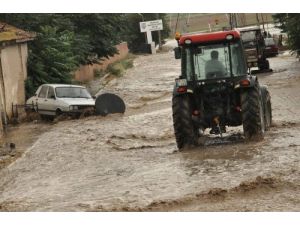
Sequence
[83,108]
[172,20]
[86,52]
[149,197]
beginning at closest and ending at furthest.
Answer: [149,197], [83,108], [86,52], [172,20]

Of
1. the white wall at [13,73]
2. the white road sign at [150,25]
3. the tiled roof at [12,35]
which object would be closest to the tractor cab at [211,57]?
the tiled roof at [12,35]

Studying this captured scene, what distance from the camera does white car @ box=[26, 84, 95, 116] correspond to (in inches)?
872

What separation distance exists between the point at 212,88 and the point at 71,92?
1006 cm

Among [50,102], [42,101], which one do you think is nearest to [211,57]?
[50,102]

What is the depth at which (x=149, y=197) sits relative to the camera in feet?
32.4

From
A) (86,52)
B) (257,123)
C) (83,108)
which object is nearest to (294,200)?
(257,123)

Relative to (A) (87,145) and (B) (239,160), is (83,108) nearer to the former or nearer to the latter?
(A) (87,145)

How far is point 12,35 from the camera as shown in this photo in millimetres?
24031

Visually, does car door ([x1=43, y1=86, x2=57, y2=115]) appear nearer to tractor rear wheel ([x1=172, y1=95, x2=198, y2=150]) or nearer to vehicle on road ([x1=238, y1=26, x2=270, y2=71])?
tractor rear wheel ([x1=172, y1=95, x2=198, y2=150])

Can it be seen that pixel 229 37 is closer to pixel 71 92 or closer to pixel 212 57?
pixel 212 57

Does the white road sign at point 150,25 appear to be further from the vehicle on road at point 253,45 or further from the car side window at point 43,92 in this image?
the car side window at point 43,92

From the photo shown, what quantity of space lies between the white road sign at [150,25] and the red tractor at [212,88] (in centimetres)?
5100

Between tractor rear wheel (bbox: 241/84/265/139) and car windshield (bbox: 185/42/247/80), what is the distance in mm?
530

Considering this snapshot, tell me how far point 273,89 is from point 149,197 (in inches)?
675
